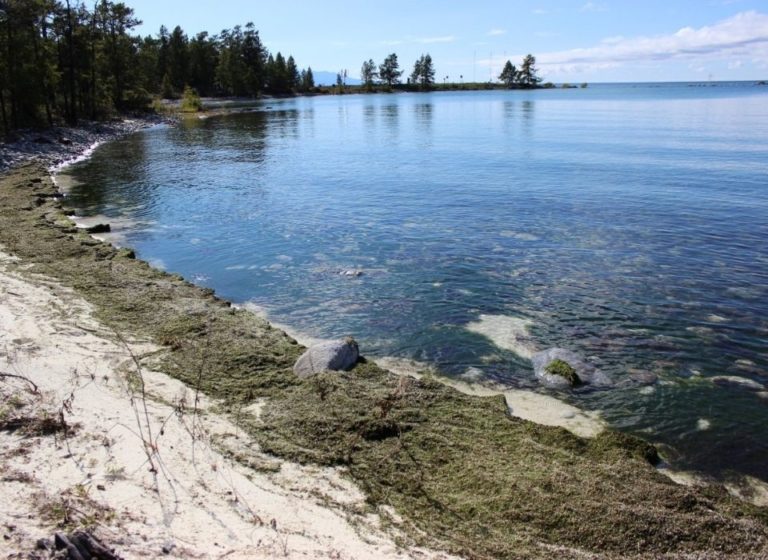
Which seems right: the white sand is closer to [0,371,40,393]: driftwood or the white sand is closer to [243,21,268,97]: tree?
[0,371,40,393]: driftwood

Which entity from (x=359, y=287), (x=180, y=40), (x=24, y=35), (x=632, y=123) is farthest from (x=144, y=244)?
(x=180, y=40)

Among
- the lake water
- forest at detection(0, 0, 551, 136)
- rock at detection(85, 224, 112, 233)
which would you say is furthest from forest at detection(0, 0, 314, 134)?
rock at detection(85, 224, 112, 233)

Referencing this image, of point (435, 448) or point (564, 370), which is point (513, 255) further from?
point (435, 448)

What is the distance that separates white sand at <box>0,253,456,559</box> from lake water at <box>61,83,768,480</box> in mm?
5931

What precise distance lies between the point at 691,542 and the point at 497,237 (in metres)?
18.7

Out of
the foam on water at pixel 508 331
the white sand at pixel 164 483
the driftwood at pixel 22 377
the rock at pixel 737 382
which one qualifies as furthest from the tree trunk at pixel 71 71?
the rock at pixel 737 382

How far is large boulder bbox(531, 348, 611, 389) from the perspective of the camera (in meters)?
12.9

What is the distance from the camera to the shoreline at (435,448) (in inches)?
302

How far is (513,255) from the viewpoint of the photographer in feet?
74.4

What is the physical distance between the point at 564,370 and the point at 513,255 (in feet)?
33.4

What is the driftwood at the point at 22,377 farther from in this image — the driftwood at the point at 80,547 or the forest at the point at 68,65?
the forest at the point at 68,65

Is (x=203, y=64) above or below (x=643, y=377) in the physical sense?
above

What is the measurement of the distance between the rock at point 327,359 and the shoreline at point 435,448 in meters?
0.32

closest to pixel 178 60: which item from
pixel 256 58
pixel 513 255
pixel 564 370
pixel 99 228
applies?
pixel 256 58
